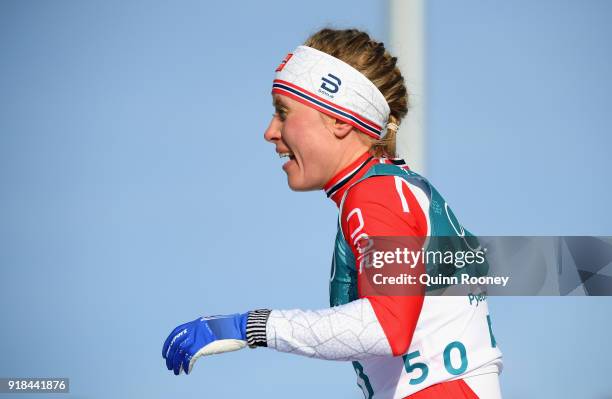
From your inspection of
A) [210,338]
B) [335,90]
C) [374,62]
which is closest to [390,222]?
[210,338]

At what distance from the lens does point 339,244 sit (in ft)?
9.43

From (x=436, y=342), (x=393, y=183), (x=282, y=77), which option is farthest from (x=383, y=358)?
(x=282, y=77)

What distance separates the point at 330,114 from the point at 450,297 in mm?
743

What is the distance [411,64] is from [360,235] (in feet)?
8.87

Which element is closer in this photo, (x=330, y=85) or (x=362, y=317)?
(x=362, y=317)

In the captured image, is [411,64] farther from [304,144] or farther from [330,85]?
[304,144]

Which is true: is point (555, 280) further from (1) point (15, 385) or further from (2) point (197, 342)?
(1) point (15, 385)

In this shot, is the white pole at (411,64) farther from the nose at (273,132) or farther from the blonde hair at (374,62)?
the nose at (273,132)

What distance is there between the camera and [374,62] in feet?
10.8

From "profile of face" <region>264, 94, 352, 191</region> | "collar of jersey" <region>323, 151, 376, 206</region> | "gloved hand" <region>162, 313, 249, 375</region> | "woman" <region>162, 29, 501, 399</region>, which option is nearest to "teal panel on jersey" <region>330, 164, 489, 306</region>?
"woman" <region>162, 29, 501, 399</region>

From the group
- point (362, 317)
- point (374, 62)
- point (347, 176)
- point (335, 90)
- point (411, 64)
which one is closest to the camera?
point (362, 317)

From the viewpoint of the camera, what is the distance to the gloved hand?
2.66 m

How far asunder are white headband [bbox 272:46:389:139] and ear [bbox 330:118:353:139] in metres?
0.02

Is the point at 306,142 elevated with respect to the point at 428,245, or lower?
elevated
